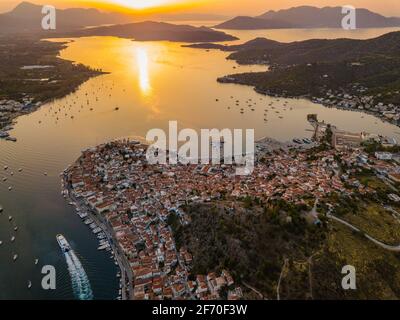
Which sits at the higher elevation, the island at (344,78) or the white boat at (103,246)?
the island at (344,78)

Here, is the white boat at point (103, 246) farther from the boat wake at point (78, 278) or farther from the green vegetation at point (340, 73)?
the green vegetation at point (340, 73)

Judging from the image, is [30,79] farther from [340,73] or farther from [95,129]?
[340,73]

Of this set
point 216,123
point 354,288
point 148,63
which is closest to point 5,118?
point 216,123

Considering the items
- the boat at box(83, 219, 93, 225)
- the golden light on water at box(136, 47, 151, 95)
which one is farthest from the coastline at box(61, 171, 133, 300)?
the golden light on water at box(136, 47, 151, 95)

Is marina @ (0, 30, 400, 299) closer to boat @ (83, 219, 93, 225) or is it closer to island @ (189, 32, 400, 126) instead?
boat @ (83, 219, 93, 225)

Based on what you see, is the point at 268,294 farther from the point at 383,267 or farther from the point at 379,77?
the point at 379,77

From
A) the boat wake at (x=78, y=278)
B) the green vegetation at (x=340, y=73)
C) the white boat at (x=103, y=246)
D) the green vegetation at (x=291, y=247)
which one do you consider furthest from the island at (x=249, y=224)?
the green vegetation at (x=340, y=73)
